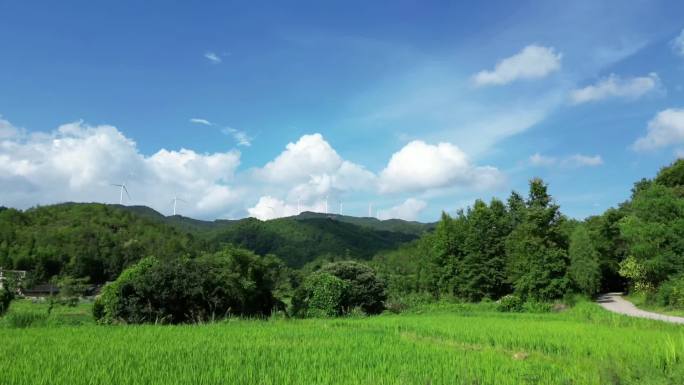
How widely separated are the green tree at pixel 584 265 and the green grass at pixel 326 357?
109 feet

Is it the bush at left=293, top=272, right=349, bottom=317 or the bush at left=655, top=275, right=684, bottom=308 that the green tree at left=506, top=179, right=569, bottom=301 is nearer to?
the bush at left=655, top=275, right=684, bottom=308

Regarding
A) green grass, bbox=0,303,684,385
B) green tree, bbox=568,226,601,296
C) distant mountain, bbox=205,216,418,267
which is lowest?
green grass, bbox=0,303,684,385

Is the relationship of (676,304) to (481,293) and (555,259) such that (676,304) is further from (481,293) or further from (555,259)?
(481,293)

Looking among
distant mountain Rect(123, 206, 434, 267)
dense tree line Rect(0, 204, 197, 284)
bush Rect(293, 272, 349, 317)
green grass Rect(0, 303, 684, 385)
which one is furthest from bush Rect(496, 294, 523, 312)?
distant mountain Rect(123, 206, 434, 267)

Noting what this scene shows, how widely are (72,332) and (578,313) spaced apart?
26.8 m

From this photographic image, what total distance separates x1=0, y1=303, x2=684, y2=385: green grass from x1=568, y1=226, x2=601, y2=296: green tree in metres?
33.1

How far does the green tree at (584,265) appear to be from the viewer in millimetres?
47062

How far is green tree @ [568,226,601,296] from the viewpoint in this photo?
4706 cm

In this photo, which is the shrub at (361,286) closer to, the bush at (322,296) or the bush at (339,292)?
the bush at (339,292)

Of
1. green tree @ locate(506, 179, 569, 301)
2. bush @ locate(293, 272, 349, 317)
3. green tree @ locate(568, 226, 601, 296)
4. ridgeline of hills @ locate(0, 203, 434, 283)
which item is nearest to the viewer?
bush @ locate(293, 272, 349, 317)

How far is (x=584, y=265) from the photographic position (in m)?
47.6

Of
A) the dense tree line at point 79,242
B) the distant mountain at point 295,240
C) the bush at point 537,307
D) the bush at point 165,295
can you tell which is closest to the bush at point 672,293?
the bush at point 537,307

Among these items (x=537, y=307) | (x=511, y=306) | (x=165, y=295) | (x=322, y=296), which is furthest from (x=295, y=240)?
(x=165, y=295)

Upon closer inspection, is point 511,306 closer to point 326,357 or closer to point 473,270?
point 473,270
